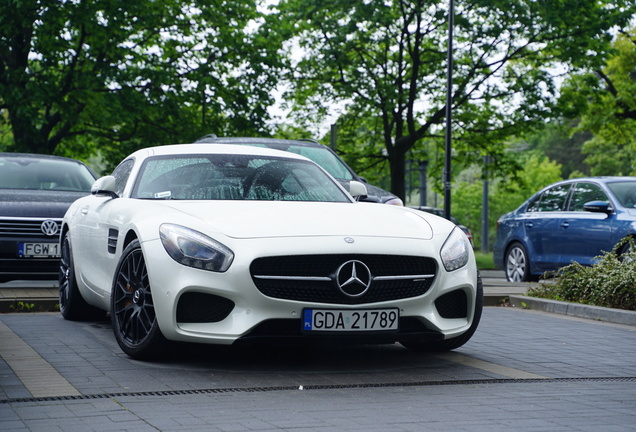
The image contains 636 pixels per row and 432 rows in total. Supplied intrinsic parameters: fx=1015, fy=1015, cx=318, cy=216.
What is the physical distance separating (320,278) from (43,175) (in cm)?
708

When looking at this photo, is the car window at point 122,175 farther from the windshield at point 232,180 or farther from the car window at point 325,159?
the car window at point 325,159

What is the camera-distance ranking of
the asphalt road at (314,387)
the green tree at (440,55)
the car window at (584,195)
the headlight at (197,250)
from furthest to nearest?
the green tree at (440,55), the car window at (584,195), the headlight at (197,250), the asphalt road at (314,387)

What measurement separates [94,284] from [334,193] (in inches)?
75.5

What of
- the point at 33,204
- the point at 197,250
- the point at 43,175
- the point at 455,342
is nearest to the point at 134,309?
the point at 197,250

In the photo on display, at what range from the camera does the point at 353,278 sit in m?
5.95

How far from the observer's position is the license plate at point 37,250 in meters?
10.4

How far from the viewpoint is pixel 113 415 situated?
469 centimetres

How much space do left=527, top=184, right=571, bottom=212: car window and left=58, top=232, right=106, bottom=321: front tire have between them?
7832 mm

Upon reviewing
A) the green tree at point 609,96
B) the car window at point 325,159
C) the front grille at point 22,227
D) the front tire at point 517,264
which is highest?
the green tree at point 609,96

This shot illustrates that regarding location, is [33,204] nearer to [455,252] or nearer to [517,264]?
[455,252]

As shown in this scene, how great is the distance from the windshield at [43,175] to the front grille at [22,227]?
1306 millimetres

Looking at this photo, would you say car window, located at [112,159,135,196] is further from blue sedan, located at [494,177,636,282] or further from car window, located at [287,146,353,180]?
blue sedan, located at [494,177,636,282]

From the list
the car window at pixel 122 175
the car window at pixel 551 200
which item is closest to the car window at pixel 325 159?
the car window at pixel 551 200

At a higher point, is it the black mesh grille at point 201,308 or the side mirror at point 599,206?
the side mirror at point 599,206
